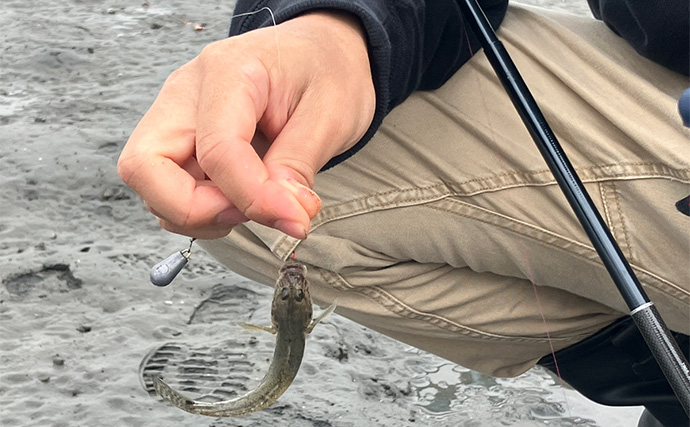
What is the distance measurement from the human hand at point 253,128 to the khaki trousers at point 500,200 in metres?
0.43

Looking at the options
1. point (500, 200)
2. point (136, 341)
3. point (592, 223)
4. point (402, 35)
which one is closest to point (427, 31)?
point (402, 35)

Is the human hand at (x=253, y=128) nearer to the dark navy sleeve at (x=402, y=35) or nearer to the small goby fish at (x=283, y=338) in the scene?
the dark navy sleeve at (x=402, y=35)

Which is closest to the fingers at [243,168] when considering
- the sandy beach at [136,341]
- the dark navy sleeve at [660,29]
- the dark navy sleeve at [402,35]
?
the dark navy sleeve at [402,35]

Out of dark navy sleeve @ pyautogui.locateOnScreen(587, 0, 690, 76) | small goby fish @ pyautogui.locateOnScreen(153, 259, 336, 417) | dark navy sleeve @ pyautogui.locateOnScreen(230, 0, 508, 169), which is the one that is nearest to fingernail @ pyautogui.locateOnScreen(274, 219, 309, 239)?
dark navy sleeve @ pyautogui.locateOnScreen(230, 0, 508, 169)

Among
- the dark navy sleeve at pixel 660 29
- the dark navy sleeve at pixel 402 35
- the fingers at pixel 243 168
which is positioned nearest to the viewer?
the fingers at pixel 243 168

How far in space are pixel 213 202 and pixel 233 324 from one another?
174 centimetres

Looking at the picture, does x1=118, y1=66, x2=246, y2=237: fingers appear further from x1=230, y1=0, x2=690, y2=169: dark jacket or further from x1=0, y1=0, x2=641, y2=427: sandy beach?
x1=0, y1=0, x2=641, y2=427: sandy beach

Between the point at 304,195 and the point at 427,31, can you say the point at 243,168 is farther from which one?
the point at 427,31

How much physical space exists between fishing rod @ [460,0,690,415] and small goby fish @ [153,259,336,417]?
0.50m

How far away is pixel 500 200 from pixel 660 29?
439 millimetres

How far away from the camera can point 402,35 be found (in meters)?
1.45

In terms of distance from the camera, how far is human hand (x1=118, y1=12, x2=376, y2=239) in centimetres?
106

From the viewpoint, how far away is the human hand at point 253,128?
3.49 ft

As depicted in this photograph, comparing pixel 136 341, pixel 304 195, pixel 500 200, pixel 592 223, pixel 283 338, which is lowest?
pixel 136 341
